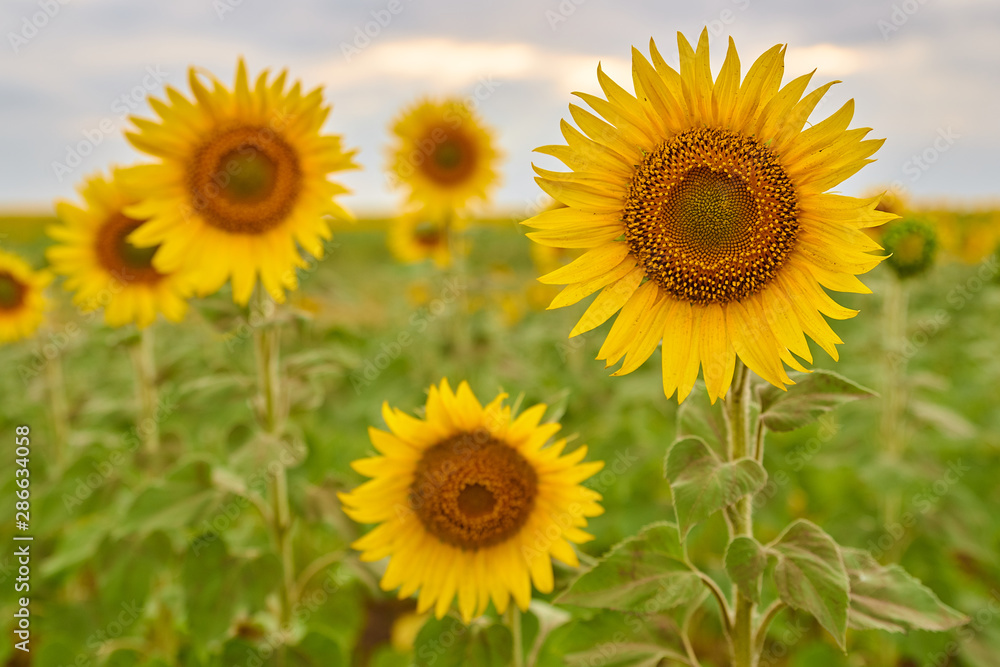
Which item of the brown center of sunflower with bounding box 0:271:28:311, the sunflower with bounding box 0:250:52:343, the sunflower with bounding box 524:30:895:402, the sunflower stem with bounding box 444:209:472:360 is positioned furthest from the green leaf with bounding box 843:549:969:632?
the brown center of sunflower with bounding box 0:271:28:311

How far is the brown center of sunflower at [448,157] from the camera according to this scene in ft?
17.1

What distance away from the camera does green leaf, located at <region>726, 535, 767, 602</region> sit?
60.4 inches

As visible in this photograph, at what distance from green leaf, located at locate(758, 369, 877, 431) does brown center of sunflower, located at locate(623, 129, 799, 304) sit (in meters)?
0.25

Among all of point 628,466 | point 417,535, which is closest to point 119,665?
point 417,535

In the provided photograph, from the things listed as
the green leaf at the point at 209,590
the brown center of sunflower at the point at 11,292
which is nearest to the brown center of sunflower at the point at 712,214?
the green leaf at the point at 209,590

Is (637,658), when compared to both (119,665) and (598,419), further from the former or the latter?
(598,419)

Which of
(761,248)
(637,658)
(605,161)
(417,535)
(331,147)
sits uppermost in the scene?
(331,147)

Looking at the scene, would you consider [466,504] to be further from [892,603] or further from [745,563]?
[892,603]

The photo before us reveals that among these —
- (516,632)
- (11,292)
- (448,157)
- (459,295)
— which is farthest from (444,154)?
(516,632)

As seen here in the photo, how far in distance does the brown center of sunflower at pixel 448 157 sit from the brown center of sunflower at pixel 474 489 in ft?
11.2

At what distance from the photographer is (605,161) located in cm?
164

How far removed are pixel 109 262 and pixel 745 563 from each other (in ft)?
10.1

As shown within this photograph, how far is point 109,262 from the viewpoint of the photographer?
3.36 m

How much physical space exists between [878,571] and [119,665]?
2.76 m
